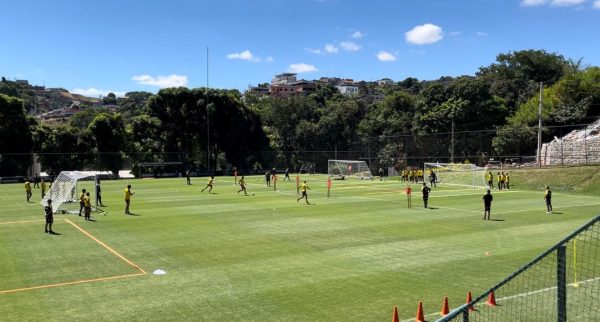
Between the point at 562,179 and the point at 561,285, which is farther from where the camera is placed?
the point at 562,179

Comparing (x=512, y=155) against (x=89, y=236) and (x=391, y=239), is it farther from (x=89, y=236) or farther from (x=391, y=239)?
(x=89, y=236)

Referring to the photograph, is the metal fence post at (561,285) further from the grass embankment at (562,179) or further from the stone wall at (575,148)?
the stone wall at (575,148)

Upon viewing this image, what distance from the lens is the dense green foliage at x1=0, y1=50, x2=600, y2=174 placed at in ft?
240

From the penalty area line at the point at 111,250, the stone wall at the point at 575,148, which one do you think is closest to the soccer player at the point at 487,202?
the penalty area line at the point at 111,250

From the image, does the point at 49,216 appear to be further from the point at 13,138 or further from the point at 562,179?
the point at 13,138

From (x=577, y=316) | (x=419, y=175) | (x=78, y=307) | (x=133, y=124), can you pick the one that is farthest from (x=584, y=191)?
(x=133, y=124)

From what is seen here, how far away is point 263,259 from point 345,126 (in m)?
75.5

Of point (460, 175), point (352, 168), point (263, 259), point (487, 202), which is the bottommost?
point (263, 259)

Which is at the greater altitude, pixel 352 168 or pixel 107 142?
pixel 107 142

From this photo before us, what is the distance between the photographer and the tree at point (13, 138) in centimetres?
6731

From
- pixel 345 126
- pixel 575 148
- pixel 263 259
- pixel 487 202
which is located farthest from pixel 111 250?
pixel 345 126

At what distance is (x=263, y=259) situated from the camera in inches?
699

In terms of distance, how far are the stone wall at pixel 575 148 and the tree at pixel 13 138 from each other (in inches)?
2593

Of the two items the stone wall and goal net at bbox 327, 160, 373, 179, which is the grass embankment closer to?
the stone wall
